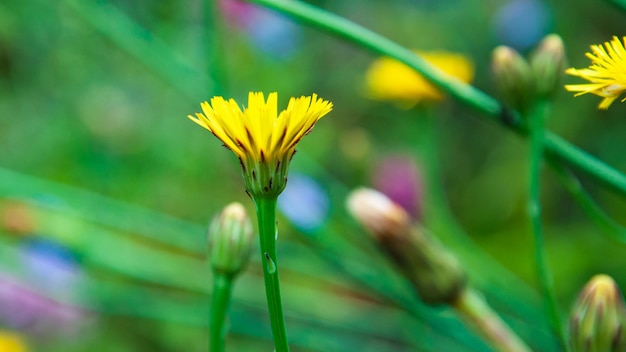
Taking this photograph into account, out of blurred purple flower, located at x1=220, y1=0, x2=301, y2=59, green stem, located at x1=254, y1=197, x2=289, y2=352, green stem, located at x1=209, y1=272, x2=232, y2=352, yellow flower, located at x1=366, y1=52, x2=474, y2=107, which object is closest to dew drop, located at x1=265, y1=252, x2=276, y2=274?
green stem, located at x1=254, y1=197, x2=289, y2=352

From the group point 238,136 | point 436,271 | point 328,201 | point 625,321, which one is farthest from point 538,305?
point 238,136

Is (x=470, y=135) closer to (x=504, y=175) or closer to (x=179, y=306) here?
(x=504, y=175)

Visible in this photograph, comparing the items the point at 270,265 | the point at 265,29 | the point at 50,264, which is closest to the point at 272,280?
the point at 270,265

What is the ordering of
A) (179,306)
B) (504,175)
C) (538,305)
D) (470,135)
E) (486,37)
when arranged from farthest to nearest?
1. (486,37)
2. (470,135)
3. (504,175)
4. (179,306)
5. (538,305)

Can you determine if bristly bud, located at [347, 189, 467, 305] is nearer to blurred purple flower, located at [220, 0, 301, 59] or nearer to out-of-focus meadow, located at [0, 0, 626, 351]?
out-of-focus meadow, located at [0, 0, 626, 351]

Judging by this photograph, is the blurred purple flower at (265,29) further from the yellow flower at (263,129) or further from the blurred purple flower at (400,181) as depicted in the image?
the yellow flower at (263,129)
